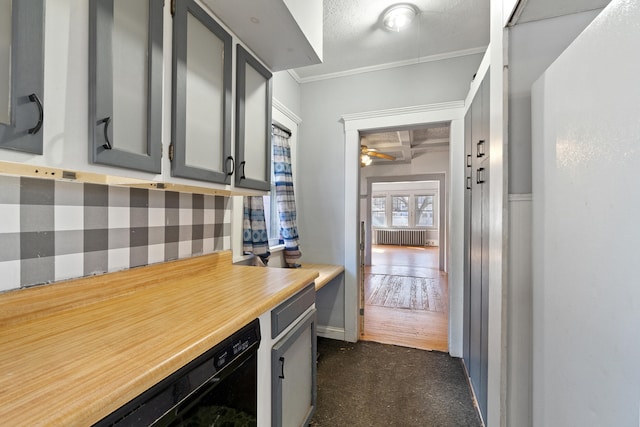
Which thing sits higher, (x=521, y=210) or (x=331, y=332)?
(x=521, y=210)

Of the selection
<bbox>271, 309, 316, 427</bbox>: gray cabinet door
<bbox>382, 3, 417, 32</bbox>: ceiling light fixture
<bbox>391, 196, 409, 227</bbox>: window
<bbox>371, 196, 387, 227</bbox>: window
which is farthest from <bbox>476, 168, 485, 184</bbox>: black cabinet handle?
<bbox>371, 196, 387, 227</bbox>: window

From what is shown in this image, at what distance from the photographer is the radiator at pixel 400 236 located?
392 inches

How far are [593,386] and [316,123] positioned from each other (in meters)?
2.59

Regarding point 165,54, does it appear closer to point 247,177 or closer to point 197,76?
point 197,76

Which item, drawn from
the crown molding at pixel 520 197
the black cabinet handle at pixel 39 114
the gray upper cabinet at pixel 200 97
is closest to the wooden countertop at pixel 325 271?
the gray upper cabinet at pixel 200 97

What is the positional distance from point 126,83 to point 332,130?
207 cm

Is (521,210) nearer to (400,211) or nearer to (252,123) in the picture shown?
(252,123)

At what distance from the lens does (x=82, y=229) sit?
969 millimetres

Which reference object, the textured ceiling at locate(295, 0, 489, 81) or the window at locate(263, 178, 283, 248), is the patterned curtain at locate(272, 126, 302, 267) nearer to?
the window at locate(263, 178, 283, 248)

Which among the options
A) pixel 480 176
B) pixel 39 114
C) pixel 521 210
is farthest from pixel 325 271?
pixel 39 114

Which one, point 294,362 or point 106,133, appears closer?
point 106,133

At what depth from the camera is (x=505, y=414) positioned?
118 cm

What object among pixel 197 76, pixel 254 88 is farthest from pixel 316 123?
pixel 197 76

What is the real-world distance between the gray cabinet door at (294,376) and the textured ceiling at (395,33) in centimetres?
199
